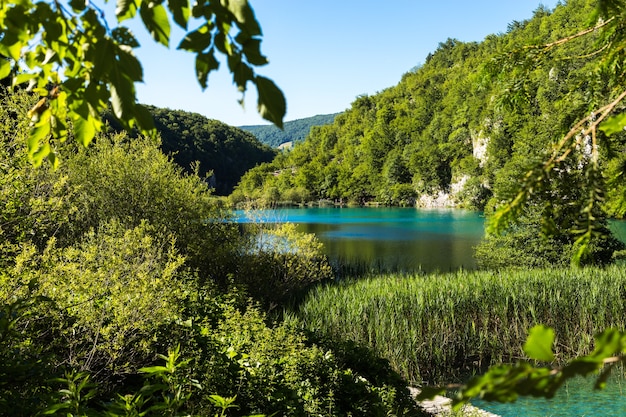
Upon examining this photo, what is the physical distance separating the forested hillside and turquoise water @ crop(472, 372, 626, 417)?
15964mm

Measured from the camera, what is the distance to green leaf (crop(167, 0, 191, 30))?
1.02m

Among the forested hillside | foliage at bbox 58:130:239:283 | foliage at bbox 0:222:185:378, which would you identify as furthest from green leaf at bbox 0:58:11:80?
the forested hillside

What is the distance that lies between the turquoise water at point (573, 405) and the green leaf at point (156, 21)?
290 inches

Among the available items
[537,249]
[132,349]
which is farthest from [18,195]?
[537,249]

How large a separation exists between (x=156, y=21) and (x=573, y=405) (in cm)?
800

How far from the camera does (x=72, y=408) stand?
2.11m

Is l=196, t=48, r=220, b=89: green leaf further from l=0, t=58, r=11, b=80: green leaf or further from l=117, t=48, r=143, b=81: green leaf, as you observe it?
l=0, t=58, r=11, b=80: green leaf

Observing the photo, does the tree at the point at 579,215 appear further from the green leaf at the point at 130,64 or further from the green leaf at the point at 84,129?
the green leaf at the point at 84,129

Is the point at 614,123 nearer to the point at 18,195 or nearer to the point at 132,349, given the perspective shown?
the point at 132,349

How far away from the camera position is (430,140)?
87312mm

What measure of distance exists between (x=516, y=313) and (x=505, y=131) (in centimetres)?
5889

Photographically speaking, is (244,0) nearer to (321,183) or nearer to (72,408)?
(72,408)

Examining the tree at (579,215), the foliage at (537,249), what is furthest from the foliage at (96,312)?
the foliage at (537,249)

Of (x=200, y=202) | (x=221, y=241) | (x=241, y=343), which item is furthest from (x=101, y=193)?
(x=241, y=343)
